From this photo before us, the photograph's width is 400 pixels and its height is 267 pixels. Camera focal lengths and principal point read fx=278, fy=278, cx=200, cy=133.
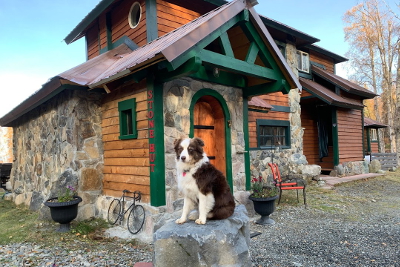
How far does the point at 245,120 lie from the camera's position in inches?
260

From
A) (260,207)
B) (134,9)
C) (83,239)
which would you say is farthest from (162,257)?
(134,9)

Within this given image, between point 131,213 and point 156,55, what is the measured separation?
3.00 metres

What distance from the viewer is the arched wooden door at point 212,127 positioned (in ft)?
19.8

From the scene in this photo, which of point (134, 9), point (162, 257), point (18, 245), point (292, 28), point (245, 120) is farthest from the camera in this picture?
point (292, 28)

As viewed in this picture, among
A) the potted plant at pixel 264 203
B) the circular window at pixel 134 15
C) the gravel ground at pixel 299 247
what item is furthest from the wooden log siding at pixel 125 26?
the gravel ground at pixel 299 247

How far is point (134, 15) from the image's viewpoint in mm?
7527

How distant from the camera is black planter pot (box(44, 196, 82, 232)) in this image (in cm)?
533

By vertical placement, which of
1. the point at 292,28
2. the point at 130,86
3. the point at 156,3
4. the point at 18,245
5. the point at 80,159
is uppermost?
the point at 292,28

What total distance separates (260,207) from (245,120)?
6.62 ft

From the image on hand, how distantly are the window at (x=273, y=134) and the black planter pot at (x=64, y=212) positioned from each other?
21.6 ft

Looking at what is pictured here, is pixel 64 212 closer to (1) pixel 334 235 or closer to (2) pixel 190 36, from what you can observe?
(2) pixel 190 36

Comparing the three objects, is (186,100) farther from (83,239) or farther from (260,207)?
(83,239)

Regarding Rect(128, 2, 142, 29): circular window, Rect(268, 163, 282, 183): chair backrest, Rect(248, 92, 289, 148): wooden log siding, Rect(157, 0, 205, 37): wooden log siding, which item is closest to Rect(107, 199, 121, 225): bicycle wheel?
Rect(268, 163, 282, 183): chair backrest

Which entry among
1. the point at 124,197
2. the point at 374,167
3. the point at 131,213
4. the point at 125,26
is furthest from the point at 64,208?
the point at 374,167
